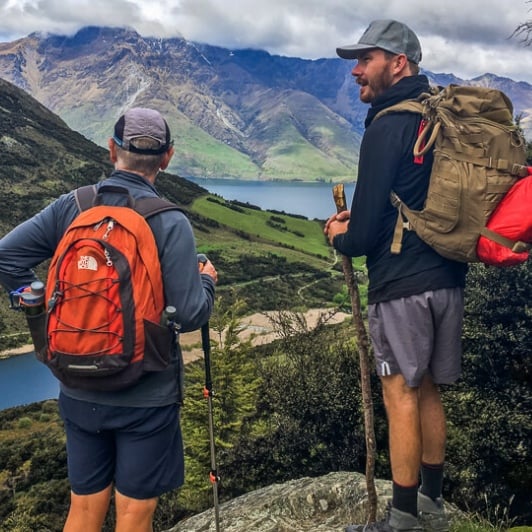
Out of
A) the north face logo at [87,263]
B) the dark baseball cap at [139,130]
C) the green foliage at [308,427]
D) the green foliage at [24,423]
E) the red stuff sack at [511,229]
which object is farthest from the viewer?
the green foliage at [24,423]

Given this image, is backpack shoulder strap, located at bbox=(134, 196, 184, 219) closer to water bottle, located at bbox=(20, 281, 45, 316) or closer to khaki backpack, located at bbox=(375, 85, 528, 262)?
water bottle, located at bbox=(20, 281, 45, 316)

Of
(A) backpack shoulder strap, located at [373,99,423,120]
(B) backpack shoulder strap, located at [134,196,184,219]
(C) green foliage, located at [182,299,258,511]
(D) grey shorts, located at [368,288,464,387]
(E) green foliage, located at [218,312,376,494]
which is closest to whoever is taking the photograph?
(B) backpack shoulder strap, located at [134,196,184,219]

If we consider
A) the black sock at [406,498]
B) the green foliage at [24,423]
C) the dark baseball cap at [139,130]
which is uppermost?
the dark baseball cap at [139,130]

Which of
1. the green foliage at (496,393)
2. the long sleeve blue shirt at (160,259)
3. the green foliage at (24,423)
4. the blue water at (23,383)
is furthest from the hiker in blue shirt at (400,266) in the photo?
the blue water at (23,383)

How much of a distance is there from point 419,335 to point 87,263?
2029 millimetres

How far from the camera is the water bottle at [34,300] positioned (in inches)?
114

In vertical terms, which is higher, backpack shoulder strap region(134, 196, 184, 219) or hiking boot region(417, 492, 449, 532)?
backpack shoulder strap region(134, 196, 184, 219)

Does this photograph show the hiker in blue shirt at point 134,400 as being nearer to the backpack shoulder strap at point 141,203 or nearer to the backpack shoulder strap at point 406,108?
the backpack shoulder strap at point 141,203

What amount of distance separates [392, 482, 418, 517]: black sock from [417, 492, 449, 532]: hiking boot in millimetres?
320

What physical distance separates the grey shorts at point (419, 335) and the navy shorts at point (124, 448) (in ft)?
4.57

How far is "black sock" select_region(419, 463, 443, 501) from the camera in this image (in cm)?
379

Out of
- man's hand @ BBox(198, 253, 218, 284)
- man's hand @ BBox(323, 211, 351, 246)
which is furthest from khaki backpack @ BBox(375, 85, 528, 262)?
man's hand @ BBox(198, 253, 218, 284)

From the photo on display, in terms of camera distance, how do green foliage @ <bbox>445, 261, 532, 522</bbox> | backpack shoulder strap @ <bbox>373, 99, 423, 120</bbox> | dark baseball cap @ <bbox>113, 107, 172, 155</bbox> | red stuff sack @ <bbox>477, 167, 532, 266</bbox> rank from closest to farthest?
dark baseball cap @ <bbox>113, 107, 172, 155</bbox> < red stuff sack @ <bbox>477, 167, 532, 266</bbox> < backpack shoulder strap @ <bbox>373, 99, 423, 120</bbox> < green foliage @ <bbox>445, 261, 532, 522</bbox>

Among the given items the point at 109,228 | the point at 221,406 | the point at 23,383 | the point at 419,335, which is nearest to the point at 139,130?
the point at 109,228
